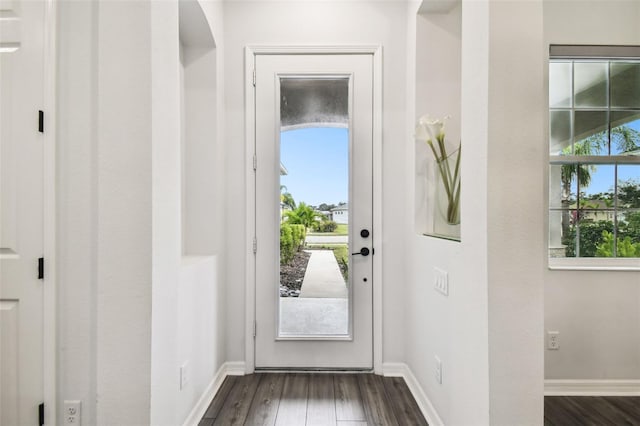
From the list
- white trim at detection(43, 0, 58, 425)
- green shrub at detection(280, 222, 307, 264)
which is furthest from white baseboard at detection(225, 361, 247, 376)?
white trim at detection(43, 0, 58, 425)

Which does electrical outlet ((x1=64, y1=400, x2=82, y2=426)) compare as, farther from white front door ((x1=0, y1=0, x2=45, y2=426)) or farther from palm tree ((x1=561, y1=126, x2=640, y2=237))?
palm tree ((x1=561, y1=126, x2=640, y2=237))

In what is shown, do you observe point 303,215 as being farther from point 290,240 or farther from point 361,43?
point 361,43

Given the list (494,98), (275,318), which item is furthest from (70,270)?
(494,98)

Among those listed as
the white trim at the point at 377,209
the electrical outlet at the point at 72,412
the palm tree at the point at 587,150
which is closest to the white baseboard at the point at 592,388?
the palm tree at the point at 587,150

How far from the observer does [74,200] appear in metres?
1.37

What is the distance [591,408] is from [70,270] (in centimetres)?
291

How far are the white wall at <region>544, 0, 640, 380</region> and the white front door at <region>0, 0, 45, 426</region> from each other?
Result: 2.81 metres

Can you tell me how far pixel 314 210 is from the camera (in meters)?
2.50

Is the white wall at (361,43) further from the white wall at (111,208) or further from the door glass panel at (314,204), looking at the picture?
the white wall at (111,208)

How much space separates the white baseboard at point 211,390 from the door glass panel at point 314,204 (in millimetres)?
417

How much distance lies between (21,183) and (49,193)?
4.7 inches

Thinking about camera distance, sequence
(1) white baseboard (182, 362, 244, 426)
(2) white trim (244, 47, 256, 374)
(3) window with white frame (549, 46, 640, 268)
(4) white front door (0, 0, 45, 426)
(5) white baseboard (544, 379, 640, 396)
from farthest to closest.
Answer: (2) white trim (244, 47, 256, 374) → (3) window with white frame (549, 46, 640, 268) → (5) white baseboard (544, 379, 640, 396) → (1) white baseboard (182, 362, 244, 426) → (4) white front door (0, 0, 45, 426)

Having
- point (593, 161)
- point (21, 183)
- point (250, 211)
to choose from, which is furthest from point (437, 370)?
point (21, 183)

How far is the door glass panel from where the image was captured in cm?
248
